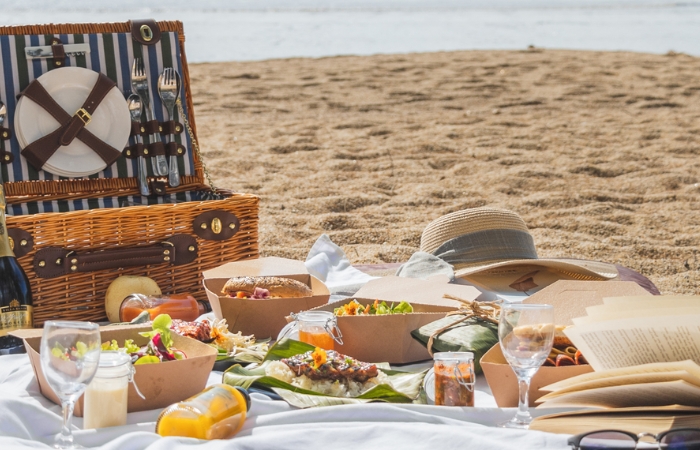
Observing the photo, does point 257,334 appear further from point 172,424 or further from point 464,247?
point 464,247

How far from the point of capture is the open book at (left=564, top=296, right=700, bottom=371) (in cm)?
128

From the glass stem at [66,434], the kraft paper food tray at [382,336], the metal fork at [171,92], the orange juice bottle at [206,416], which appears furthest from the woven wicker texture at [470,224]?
the glass stem at [66,434]

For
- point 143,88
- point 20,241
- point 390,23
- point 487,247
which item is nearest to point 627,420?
point 487,247

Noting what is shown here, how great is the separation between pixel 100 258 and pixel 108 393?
0.91 meters

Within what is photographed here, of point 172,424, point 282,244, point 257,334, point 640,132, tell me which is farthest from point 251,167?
point 172,424

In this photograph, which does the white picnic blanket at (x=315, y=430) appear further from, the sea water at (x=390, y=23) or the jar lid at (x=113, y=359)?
the sea water at (x=390, y=23)

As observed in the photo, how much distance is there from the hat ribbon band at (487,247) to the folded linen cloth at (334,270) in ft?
0.78

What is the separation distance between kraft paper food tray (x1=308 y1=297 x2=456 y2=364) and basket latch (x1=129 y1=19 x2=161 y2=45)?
1429 millimetres

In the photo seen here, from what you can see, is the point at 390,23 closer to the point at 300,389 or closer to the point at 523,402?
the point at 300,389

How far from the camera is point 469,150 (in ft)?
18.9

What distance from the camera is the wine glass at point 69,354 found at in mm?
1147

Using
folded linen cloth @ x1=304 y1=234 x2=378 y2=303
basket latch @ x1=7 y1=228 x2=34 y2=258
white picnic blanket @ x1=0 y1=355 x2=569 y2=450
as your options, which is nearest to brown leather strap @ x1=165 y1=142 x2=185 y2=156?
folded linen cloth @ x1=304 y1=234 x2=378 y2=303

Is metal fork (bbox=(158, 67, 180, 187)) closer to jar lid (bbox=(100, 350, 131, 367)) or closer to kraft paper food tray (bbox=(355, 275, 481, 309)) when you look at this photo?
kraft paper food tray (bbox=(355, 275, 481, 309))

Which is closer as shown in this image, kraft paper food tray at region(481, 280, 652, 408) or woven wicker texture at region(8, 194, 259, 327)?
kraft paper food tray at region(481, 280, 652, 408)
